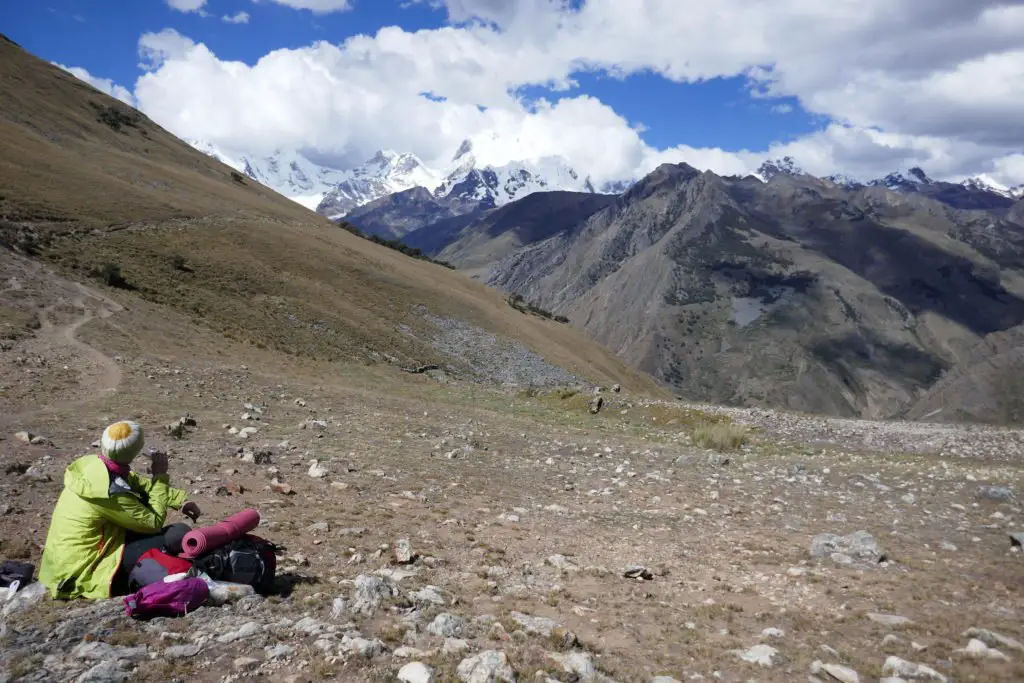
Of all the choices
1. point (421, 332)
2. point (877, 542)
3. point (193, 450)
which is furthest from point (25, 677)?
point (421, 332)

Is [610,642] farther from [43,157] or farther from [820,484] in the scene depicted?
[43,157]

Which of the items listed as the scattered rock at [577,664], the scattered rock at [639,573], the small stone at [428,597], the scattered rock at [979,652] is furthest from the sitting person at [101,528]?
the scattered rock at [979,652]

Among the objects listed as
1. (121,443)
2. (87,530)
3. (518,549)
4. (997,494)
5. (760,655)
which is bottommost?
(518,549)

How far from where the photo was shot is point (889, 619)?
8.06m

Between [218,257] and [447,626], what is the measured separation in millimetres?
44547

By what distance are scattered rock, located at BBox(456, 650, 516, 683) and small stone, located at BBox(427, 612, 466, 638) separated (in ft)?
2.42

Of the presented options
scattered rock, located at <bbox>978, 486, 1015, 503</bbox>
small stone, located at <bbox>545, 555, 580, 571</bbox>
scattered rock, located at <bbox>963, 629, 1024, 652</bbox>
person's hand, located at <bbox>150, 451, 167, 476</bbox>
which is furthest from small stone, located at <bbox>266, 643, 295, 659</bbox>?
scattered rock, located at <bbox>978, 486, 1015, 503</bbox>

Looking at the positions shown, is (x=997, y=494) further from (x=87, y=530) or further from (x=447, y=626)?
(x=87, y=530)

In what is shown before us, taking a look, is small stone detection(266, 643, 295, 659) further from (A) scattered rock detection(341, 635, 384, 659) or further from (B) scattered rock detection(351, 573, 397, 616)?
(B) scattered rock detection(351, 573, 397, 616)

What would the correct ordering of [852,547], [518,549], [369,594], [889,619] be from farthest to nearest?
1. [852,547]
2. [518,549]
3. [889,619]
4. [369,594]

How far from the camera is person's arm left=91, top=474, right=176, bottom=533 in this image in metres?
7.06

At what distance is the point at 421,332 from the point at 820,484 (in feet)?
124

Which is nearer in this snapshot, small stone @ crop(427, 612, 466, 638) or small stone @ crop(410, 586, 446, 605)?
small stone @ crop(427, 612, 466, 638)

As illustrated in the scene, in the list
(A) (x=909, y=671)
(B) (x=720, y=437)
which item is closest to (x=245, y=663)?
(A) (x=909, y=671)
